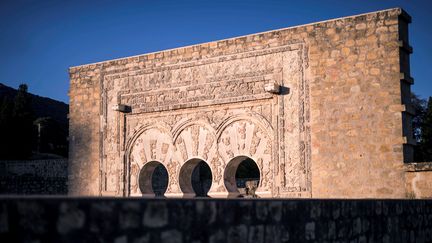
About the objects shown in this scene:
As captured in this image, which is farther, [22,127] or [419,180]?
[22,127]

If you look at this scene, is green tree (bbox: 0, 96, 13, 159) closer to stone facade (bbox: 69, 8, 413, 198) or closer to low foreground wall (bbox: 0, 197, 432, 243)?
stone facade (bbox: 69, 8, 413, 198)

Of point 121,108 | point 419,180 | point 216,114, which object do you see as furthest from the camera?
point 121,108

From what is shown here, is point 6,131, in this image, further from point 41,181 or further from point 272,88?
point 272,88

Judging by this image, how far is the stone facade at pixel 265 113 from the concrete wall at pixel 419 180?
0.42 ft

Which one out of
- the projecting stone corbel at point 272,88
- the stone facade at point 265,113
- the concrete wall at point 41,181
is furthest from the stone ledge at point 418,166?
the concrete wall at point 41,181

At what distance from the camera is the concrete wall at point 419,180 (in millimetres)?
7715

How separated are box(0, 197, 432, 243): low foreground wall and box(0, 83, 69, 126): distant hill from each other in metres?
36.5

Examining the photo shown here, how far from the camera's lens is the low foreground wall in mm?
1853

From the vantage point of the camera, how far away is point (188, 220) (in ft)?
8.36

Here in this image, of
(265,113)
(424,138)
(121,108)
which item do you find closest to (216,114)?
(265,113)

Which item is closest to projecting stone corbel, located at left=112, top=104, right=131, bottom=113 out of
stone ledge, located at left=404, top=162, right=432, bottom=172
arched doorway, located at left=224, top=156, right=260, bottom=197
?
arched doorway, located at left=224, top=156, right=260, bottom=197

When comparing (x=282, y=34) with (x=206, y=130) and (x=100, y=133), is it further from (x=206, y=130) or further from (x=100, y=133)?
(x=100, y=133)

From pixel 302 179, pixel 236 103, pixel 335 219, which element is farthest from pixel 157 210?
pixel 236 103

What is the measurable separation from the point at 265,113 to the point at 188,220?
690cm
